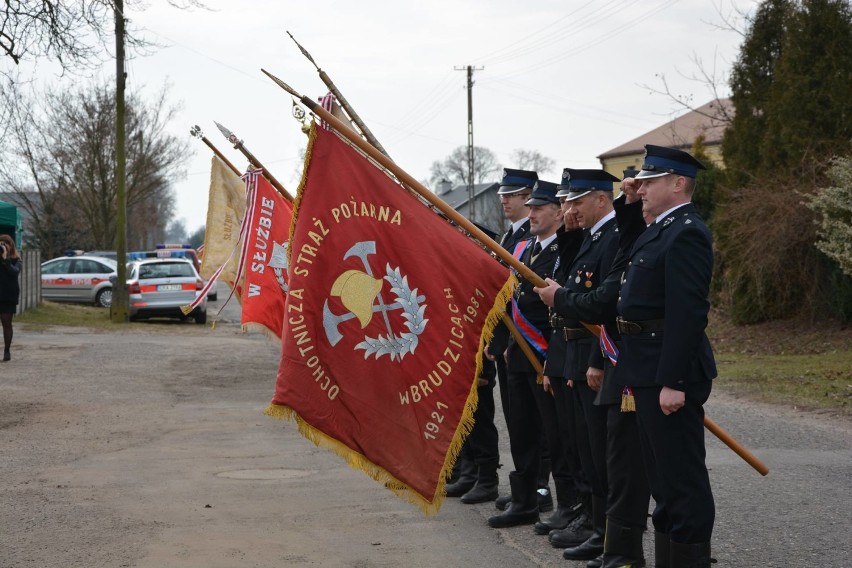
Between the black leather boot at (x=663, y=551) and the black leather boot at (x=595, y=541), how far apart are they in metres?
0.74

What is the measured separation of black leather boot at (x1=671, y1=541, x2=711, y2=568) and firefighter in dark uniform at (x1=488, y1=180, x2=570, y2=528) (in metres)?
1.75

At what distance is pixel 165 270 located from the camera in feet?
87.9

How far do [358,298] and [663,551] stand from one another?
6.55ft

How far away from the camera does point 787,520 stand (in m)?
6.59

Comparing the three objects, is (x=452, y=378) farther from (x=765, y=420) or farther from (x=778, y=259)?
(x=778, y=259)

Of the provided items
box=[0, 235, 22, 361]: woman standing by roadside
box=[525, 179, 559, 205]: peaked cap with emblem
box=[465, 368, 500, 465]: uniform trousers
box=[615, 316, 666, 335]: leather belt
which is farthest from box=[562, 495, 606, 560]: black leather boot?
box=[0, 235, 22, 361]: woman standing by roadside

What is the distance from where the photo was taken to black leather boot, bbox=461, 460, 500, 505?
24.8 feet

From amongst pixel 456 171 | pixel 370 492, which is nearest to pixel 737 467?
pixel 370 492

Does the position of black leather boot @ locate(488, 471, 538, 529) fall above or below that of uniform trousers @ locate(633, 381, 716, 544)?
below

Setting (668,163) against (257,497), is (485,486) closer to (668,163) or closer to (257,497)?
(257,497)

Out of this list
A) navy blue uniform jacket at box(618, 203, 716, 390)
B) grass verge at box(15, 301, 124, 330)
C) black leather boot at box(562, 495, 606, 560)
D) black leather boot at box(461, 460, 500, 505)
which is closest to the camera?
navy blue uniform jacket at box(618, 203, 716, 390)

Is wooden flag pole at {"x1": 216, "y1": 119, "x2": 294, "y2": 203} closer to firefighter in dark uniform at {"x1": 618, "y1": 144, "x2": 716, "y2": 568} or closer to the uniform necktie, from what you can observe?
the uniform necktie

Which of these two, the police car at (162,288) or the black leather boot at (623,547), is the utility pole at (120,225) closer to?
the police car at (162,288)

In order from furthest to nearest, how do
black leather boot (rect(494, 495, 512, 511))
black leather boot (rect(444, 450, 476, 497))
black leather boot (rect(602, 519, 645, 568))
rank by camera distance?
black leather boot (rect(444, 450, 476, 497)), black leather boot (rect(494, 495, 512, 511)), black leather boot (rect(602, 519, 645, 568))
